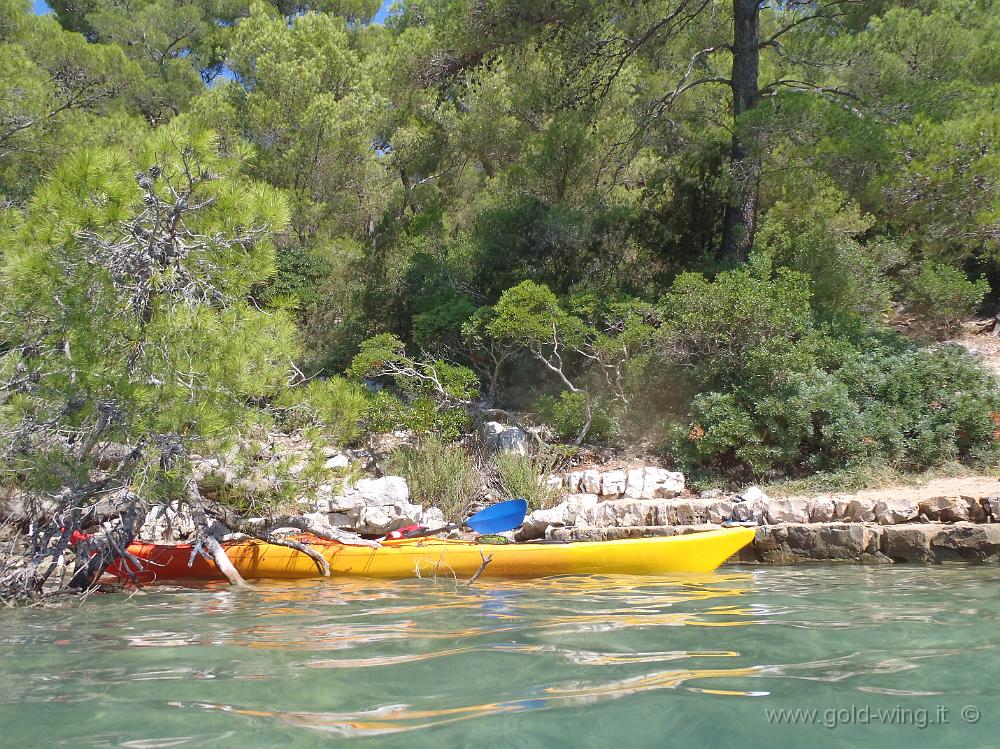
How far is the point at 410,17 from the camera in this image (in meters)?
19.5

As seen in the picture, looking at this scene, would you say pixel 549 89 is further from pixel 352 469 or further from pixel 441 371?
pixel 352 469

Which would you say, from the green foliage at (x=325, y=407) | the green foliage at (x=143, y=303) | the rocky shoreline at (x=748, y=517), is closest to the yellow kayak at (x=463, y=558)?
the rocky shoreline at (x=748, y=517)

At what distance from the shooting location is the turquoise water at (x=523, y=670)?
2.27m

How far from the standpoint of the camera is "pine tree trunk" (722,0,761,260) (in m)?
11.0

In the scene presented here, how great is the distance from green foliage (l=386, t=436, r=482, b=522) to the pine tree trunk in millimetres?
5748

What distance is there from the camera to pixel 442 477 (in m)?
8.72

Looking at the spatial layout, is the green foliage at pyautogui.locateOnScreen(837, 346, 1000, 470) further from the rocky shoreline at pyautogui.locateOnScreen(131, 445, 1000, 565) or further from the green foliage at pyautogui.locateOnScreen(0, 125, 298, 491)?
the green foliage at pyautogui.locateOnScreen(0, 125, 298, 491)

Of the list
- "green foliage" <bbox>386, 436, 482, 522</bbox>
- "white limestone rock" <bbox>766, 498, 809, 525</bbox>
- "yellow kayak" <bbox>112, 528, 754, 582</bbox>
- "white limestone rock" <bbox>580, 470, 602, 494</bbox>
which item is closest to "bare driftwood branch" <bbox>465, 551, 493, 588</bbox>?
"yellow kayak" <bbox>112, 528, 754, 582</bbox>

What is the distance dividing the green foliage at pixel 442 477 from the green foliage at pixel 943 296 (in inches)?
322

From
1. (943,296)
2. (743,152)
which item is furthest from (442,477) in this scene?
(943,296)

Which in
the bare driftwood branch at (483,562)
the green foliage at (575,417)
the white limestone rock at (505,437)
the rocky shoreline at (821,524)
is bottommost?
the bare driftwood branch at (483,562)

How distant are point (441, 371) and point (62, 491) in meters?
5.68

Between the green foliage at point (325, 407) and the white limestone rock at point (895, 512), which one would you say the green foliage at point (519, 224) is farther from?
the white limestone rock at point (895, 512)

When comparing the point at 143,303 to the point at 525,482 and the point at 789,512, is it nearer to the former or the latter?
the point at 525,482
